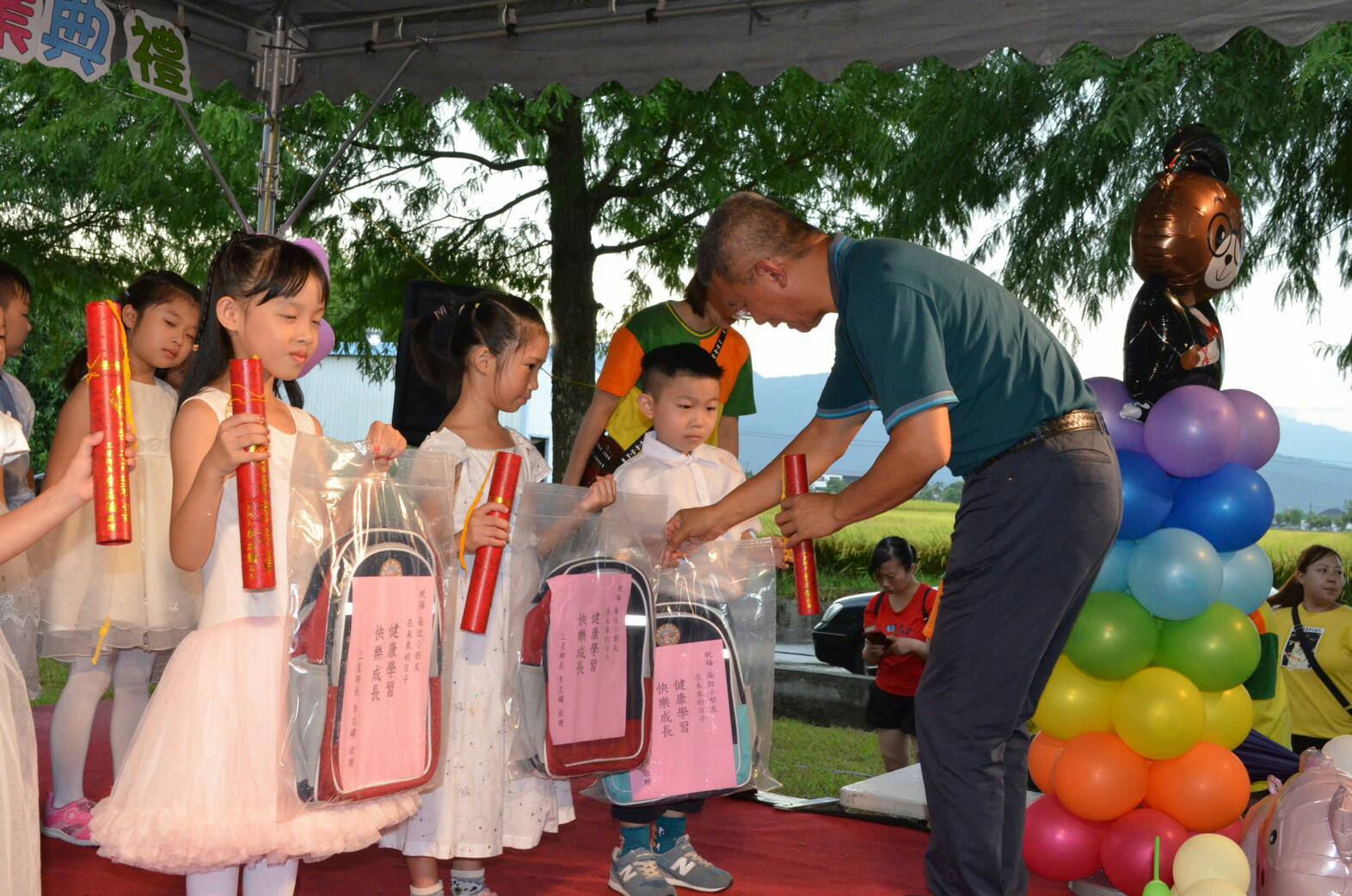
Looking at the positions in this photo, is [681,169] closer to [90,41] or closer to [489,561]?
[90,41]

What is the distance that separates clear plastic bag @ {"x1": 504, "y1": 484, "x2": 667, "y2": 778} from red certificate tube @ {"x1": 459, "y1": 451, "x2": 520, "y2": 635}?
20 centimetres

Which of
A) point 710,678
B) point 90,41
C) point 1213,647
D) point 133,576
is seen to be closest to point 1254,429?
point 1213,647

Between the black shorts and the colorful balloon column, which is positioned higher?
the colorful balloon column

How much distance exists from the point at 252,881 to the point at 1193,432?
243cm

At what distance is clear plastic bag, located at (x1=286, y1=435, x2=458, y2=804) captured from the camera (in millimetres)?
2293

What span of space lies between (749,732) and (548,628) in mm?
599

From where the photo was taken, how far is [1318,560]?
189 inches

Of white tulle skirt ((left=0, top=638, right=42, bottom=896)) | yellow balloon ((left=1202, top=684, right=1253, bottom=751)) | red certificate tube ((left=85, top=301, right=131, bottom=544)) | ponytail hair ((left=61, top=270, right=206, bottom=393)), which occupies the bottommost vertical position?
yellow balloon ((left=1202, top=684, right=1253, bottom=751))

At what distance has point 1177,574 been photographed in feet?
10.0

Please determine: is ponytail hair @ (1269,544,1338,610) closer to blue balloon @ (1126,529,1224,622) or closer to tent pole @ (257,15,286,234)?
blue balloon @ (1126,529,1224,622)

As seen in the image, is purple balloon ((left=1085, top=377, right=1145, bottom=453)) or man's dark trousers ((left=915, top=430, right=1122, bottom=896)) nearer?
man's dark trousers ((left=915, top=430, right=1122, bottom=896))

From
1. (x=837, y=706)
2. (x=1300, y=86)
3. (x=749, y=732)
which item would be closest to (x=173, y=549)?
(x=749, y=732)

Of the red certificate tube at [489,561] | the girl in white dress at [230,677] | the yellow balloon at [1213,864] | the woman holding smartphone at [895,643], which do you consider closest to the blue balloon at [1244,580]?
the yellow balloon at [1213,864]

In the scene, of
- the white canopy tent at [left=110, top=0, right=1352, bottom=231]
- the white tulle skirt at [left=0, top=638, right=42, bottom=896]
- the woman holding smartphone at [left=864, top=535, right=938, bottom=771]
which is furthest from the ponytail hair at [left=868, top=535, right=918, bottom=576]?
the white tulle skirt at [left=0, top=638, right=42, bottom=896]
